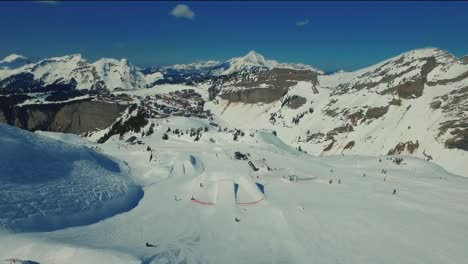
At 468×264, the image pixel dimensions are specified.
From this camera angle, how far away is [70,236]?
74.2 ft

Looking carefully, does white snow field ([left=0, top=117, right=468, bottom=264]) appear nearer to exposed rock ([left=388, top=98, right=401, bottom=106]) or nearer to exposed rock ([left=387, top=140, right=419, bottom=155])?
exposed rock ([left=387, top=140, right=419, bottom=155])

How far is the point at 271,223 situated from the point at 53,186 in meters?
16.0

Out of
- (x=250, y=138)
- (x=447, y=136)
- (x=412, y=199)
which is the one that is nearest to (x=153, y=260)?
(x=412, y=199)

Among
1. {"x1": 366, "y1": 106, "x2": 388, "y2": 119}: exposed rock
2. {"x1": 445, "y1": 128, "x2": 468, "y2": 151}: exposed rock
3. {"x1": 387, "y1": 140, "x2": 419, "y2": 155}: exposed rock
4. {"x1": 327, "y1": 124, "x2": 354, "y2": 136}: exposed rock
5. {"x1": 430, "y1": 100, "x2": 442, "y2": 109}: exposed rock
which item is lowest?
{"x1": 387, "y1": 140, "x2": 419, "y2": 155}: exposed rock

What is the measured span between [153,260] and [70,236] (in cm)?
626

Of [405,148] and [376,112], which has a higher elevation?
[376,112]

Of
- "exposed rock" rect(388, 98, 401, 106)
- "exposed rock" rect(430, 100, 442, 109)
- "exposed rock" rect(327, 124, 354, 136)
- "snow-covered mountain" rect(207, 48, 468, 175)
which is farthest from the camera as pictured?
"exposed rock" rect(388, 98, 401, 106)

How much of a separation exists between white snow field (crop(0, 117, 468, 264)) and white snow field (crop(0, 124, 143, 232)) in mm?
1012

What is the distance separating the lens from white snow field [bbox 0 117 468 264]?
20703 millimetres

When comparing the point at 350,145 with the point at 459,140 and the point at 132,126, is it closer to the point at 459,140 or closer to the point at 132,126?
the point at 459,140

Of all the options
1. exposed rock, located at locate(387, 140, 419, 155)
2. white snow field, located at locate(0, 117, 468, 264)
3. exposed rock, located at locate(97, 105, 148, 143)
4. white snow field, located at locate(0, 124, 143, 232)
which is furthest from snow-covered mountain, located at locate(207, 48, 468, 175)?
white snow field, located at locate(0, 124, 143, 232)

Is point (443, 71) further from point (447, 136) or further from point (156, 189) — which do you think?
point (156, 189)

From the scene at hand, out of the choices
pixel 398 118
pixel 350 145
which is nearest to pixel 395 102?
pixel 398 118

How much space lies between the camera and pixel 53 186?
2938 cm
